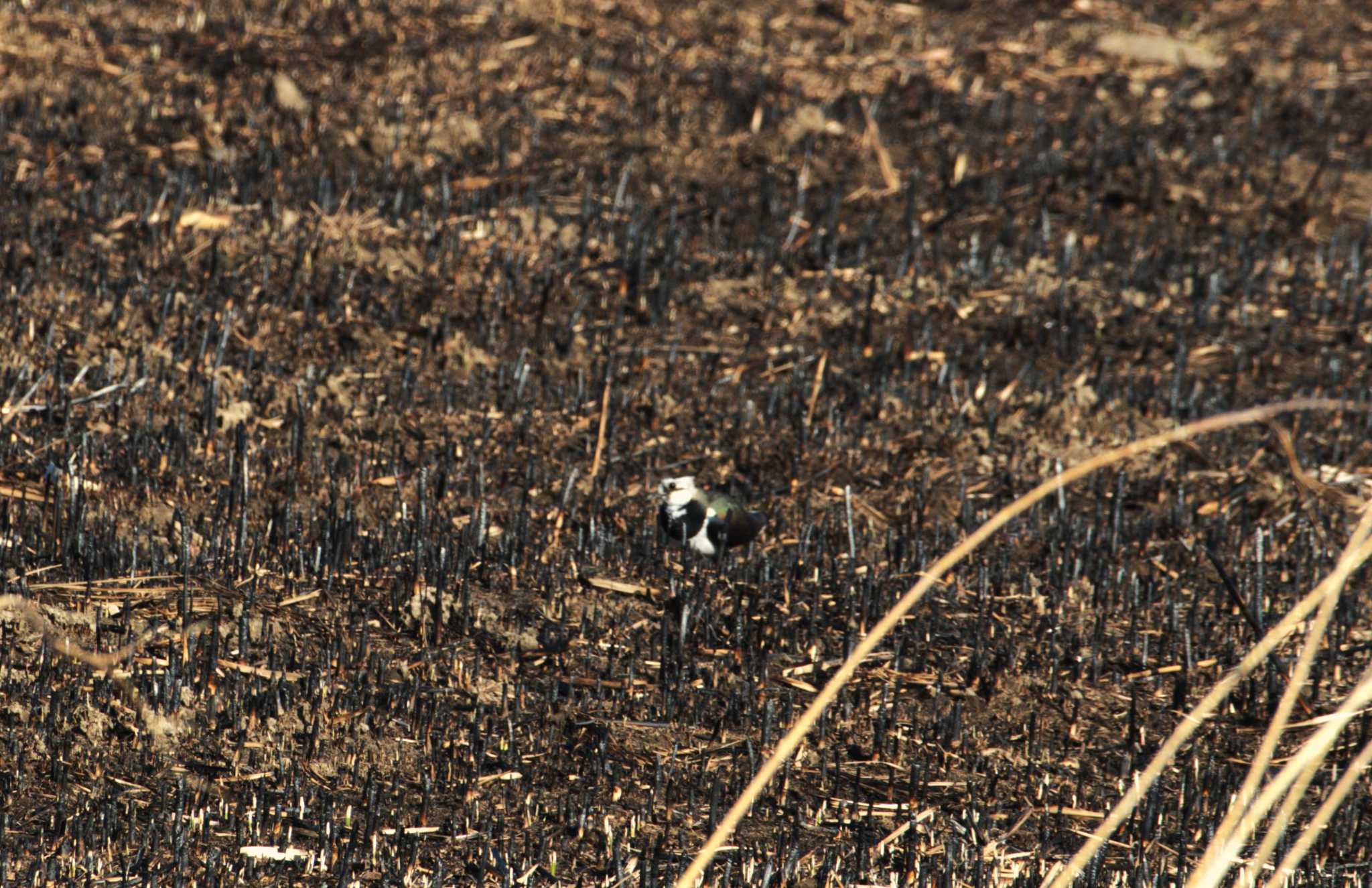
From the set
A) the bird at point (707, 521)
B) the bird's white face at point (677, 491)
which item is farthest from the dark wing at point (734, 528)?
the bird's white face at point (677, 491)

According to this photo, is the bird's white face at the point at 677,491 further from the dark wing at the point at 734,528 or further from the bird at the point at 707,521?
the dark wing at the point at 734,528

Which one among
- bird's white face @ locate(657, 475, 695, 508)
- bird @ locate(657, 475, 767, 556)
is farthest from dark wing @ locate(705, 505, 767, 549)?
bird's white face @ locate(657, 475, 695, 508)

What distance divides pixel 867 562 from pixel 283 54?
4675 mm

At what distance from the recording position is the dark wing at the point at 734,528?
18.0 feet

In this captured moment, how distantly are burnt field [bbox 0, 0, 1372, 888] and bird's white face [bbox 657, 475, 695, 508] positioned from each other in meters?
0.08

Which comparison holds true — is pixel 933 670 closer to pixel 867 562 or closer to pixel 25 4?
pixel 867 562

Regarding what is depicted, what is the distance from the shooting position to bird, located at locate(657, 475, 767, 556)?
18.0 ft

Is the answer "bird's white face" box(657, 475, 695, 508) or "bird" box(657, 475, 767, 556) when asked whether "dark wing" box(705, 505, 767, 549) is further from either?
"bird's white face" box(657, 475, 695, 508)

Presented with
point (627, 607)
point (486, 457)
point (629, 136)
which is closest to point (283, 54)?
point (629, 136)

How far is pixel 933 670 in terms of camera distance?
500 cm

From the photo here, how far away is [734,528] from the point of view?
217 inches

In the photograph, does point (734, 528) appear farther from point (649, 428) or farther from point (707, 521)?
point (649, 428)

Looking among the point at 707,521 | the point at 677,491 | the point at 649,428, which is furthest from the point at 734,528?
the point at 649,428

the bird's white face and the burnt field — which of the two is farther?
the bird's white face
